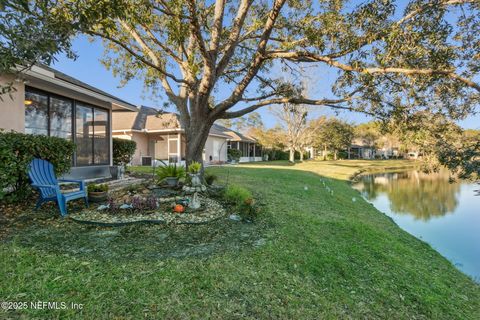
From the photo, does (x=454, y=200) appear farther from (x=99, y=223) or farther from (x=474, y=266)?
(x=99, y=223)

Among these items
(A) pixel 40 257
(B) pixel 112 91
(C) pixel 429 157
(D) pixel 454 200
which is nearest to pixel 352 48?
(C) pixel 429 157

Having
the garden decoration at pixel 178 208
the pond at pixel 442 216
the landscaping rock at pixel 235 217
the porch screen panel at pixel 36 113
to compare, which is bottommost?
the pond at pixel 442 216

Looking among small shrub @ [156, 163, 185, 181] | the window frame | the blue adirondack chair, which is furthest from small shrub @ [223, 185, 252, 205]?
the window frame

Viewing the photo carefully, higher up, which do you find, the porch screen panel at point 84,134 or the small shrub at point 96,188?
the porch screen panel at point 84,134

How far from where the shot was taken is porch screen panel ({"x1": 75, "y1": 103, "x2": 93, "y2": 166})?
848 cm

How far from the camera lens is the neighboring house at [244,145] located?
92.7 ft

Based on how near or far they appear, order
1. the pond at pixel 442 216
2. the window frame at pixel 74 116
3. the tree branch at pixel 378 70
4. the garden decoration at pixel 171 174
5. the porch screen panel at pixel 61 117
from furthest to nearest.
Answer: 1. the porch screen panel at pixel 61 117
2. the window frame at pixel 74 116
3. the garden decoration at pixel 171 174
4. the pond at pixel 442 216
5. the tree branch at pixel 378 70

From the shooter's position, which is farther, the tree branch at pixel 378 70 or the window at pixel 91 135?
the window at pixel 91 135

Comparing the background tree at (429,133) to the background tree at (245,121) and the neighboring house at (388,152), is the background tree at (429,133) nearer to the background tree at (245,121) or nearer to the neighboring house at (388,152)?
the background tree at (245,121)

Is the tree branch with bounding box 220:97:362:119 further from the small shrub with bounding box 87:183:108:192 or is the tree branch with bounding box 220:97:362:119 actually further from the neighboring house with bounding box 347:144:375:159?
the neighboring house with bounding box 347:144:375:159

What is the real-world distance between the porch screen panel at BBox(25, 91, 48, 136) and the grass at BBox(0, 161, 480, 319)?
338 centimetres

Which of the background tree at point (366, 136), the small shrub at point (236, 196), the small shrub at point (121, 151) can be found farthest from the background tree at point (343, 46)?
the background tree at point (366, 136)

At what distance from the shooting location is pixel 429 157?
5.36 metres

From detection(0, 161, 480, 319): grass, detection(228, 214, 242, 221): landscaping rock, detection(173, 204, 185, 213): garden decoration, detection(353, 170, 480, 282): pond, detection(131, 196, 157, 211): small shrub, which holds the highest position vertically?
detection(131, 196, 157, 211): small shrub
